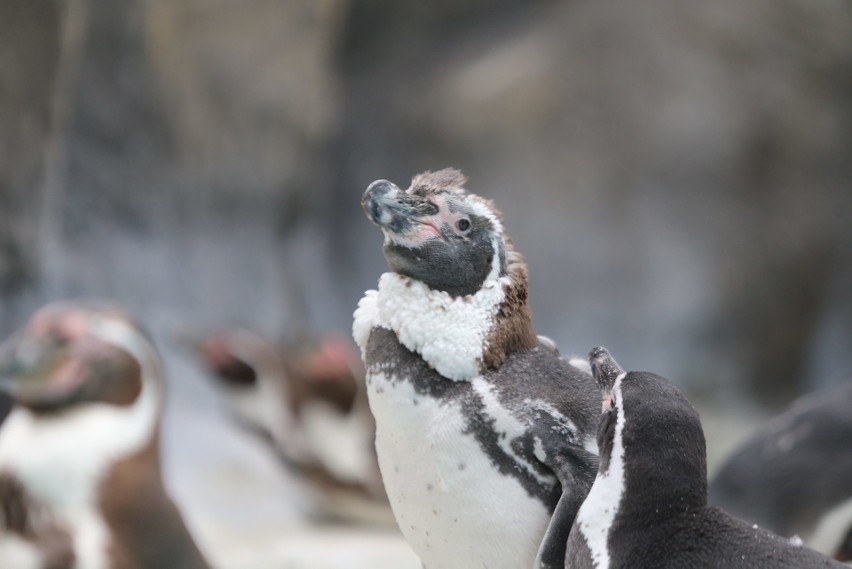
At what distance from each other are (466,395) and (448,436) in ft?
0.25

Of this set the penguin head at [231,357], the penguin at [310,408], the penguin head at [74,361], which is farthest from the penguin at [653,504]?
the penguin head at [231,357]

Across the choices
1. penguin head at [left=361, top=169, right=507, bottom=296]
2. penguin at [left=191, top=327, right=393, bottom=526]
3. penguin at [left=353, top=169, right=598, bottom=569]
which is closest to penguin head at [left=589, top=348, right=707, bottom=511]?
penguin at [left=353, top=169, right=598, bottom=569]

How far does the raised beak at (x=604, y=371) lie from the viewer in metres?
1.70

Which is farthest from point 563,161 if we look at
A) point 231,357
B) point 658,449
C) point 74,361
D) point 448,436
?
point 658,449

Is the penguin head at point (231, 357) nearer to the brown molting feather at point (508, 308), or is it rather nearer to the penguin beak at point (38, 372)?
the penguin beak at point (38, 372)

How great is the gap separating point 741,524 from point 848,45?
678cm

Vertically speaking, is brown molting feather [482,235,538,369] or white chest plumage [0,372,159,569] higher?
brown molting feather [482,235,538,369]

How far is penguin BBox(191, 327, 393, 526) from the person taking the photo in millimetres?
5742

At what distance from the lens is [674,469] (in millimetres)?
1594

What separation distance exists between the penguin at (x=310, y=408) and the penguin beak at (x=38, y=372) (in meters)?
3.27

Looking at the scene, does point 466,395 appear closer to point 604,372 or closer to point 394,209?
point 604,372

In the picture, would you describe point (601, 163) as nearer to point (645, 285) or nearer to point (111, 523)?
point (645, 285)

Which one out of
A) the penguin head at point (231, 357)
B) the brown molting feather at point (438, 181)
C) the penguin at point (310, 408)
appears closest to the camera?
the brown molting feather at point (438, 181)

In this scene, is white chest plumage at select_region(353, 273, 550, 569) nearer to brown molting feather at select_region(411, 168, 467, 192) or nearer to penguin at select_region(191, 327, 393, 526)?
brown molting feather at select_region(411, 168, 467, 192)
